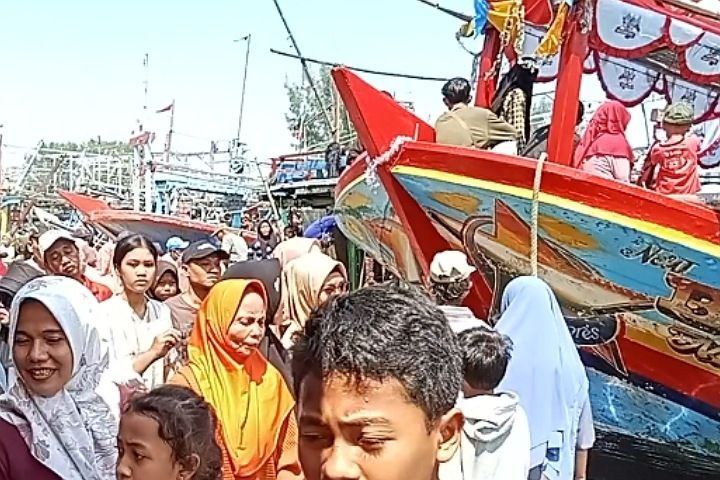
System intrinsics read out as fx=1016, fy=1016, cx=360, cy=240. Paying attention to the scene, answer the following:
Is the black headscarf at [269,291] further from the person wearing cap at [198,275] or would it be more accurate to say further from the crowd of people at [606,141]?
the crowd of people at [606,141]

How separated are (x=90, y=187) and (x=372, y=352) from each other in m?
28.6

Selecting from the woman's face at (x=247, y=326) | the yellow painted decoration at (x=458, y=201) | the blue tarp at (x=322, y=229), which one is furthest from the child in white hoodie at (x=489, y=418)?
the blue tarp at (x=322, y=229)

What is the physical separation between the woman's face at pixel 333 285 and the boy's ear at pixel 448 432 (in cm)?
278

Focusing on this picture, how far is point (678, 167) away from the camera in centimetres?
564

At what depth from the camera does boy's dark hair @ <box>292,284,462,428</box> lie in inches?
53.6

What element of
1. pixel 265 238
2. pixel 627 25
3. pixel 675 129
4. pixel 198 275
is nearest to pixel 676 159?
pixel 675 129

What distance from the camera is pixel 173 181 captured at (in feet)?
81.3

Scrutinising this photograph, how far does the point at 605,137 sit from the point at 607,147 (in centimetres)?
10

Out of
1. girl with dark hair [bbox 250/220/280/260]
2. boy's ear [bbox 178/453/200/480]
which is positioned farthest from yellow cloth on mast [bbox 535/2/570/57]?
girl with dark hair [bbox 250/220/280/260]

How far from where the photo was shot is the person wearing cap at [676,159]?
220 inches

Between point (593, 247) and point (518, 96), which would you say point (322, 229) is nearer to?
point (518, 96)

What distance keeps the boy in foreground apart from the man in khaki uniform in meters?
4.45

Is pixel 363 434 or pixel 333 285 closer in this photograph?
pixel 363 434

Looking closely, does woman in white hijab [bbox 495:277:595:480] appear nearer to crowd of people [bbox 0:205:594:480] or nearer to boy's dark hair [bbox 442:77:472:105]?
crowd of people [bbox 0:205:594:480]
